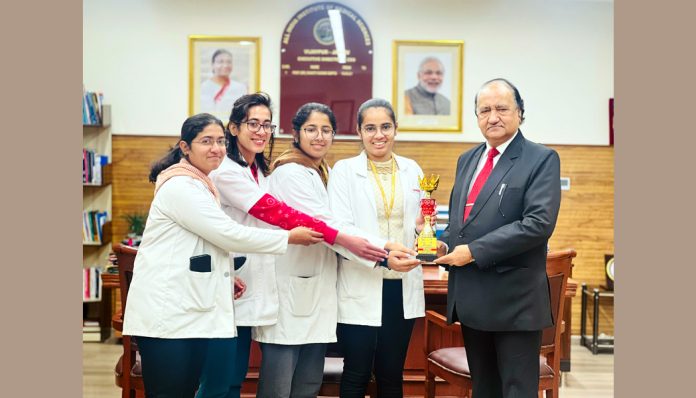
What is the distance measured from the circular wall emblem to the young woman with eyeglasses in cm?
367

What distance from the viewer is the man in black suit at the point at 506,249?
252 cm

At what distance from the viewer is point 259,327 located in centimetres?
279

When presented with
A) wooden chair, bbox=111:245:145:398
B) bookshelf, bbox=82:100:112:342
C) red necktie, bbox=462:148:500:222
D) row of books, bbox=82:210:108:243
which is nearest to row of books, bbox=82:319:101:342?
bookshelf, bbox=82:100:112:342

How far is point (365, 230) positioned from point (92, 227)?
4.21 meters

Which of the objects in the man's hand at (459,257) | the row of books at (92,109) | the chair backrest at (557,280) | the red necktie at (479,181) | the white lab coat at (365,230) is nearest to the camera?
the man's hand at (459,257)

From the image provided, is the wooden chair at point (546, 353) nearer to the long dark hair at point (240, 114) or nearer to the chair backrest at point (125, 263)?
the long dark hair at point (240, 114)

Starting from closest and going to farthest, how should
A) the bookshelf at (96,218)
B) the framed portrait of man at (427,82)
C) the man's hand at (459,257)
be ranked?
the man's hand at (459,257) < the bookshelf at (96,218) < the framed portrait of man at (427,82)

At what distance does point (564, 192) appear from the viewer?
665 centimetres

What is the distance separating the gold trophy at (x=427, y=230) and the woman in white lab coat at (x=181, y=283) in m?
0.68

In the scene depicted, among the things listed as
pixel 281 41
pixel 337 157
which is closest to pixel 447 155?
pixel 337 157

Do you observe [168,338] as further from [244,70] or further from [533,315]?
[244,70]

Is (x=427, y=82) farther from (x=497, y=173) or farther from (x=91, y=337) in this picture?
(x=497, y=173)

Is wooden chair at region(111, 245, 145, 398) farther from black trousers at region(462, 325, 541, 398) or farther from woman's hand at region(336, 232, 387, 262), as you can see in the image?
black trousers at region(462, 325, 541, 398)

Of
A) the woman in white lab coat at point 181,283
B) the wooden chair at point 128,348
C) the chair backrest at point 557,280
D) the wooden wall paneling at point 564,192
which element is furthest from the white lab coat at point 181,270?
the wooden wall paneling at point 564,192
